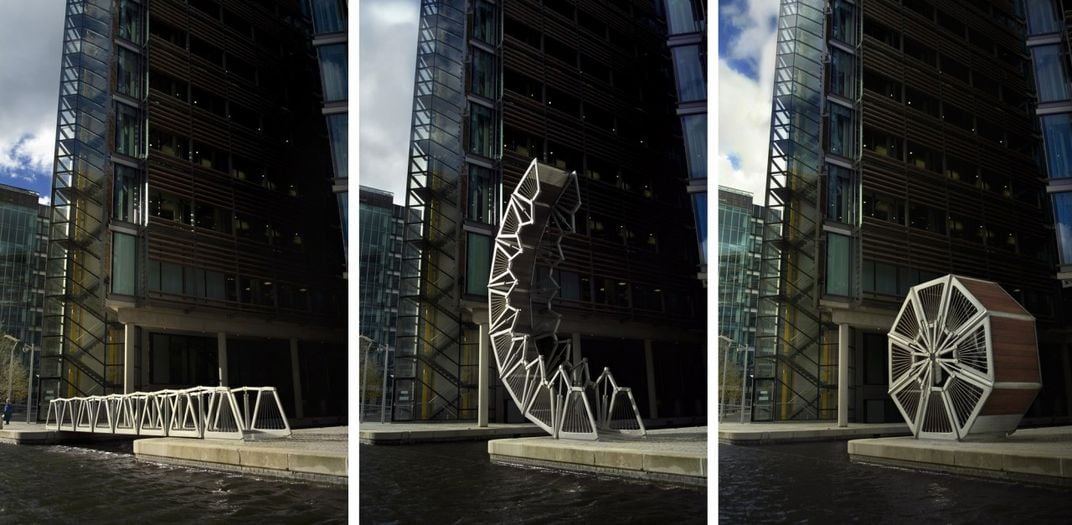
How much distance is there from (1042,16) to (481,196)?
5.25 metres

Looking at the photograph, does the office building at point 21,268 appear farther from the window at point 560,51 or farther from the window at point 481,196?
the window at point 560,51

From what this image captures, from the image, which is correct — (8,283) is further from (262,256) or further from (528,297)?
(528,297)

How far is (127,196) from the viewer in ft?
36.5

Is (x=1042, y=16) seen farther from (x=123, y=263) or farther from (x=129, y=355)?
(x=129, y=355)

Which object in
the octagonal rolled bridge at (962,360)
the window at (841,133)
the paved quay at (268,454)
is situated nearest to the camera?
the octagonal rolled bridge at (962,360)

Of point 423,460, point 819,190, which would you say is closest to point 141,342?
point 423,460

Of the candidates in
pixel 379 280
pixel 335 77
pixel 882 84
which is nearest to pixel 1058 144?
pixel 882 84

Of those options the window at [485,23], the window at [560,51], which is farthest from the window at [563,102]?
the window at [485,23]

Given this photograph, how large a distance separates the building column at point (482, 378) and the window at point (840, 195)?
141 inches

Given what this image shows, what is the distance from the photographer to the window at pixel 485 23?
11.0m

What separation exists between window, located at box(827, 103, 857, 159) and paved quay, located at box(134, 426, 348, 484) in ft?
18.3

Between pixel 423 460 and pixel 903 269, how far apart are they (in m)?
5.05

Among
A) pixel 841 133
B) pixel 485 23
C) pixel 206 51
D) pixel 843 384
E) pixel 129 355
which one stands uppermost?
pixel 485 23

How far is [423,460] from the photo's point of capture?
35.9 feet
